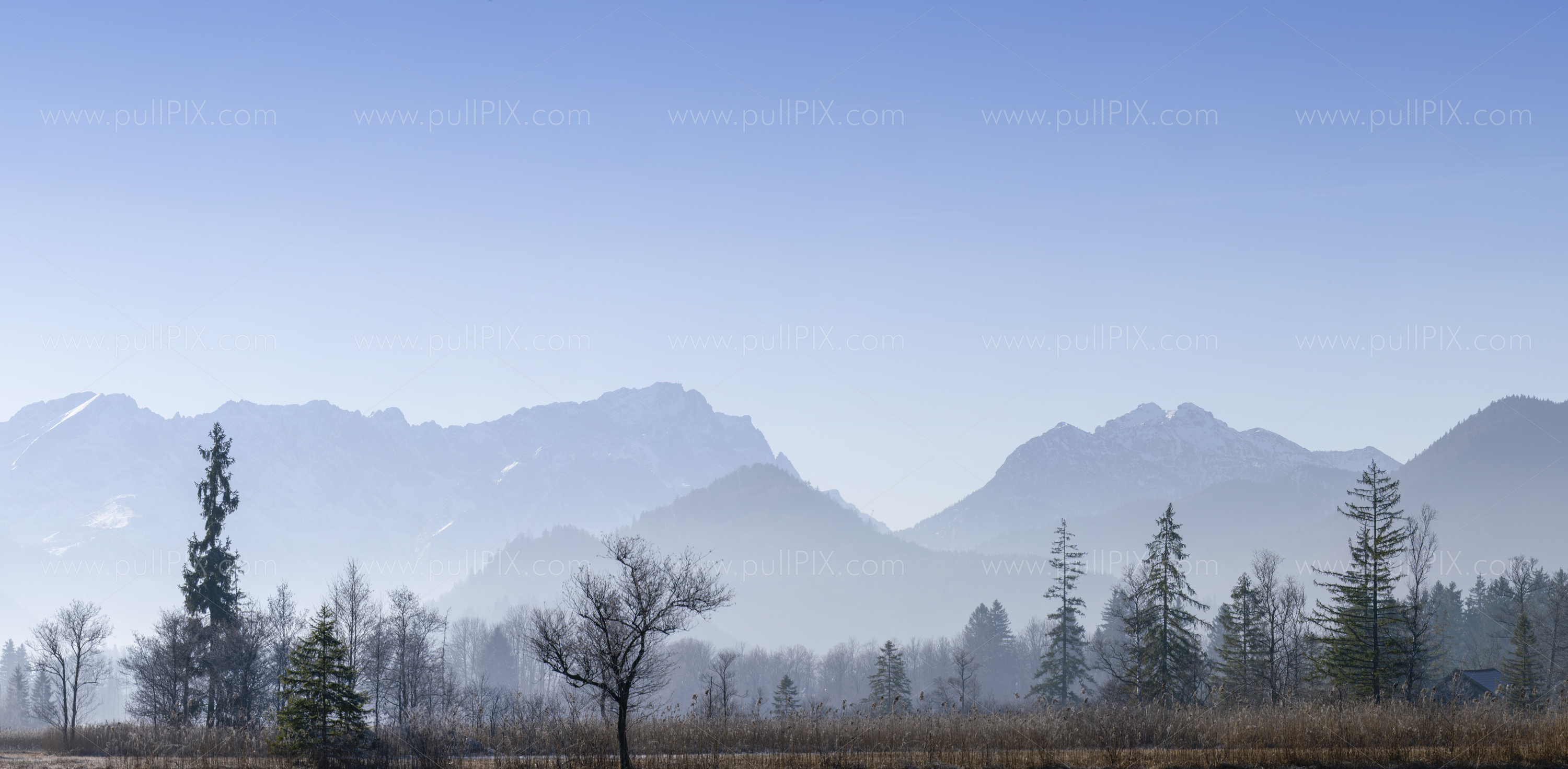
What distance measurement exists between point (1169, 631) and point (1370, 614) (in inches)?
439

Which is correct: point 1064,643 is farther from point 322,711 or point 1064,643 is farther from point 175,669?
point 322,711

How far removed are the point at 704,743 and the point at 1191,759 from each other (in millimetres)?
13211

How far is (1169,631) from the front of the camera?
64.6 m

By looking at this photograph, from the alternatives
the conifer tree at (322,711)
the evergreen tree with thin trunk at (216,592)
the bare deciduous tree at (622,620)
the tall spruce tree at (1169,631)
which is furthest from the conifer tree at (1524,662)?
the evergreen tree with thin trunk at (216,592)

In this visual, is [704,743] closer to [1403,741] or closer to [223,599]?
[1403,741]

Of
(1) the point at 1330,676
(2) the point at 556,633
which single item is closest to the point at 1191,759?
(2) the point at 556,633

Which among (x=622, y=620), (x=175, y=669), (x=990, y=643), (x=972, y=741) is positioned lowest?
(x=990, y=643)

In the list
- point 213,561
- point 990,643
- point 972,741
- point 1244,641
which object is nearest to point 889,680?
point 1244,641

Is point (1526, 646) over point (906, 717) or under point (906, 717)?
under

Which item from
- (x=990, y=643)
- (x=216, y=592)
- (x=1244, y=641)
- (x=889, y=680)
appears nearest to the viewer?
(x=216, y=592)

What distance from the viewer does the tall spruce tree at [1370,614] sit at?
5800cm

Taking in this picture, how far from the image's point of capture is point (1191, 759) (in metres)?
26.8

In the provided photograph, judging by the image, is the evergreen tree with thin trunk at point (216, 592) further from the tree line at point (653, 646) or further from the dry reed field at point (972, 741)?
the dry reed field at point (972, 741)

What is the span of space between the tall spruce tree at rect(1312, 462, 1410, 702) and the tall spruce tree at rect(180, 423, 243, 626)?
62894 mm
